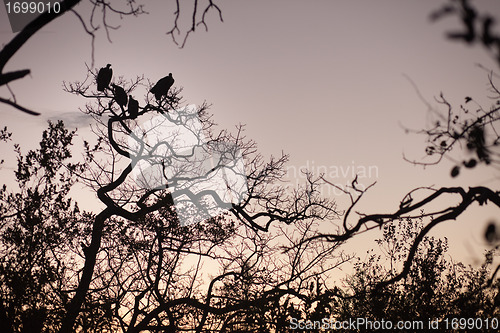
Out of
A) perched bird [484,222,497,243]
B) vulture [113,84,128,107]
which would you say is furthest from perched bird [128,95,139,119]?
perched bird [484,222,497,243]

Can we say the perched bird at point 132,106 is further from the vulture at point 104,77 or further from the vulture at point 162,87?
the vulture at point 104,77

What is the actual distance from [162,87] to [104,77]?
175cm

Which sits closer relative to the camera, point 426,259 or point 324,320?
point 324,320

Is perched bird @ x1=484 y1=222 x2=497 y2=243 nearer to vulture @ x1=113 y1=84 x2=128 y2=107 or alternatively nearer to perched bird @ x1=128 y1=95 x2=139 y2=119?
perched bird @ x1=128 y1=95 x2=139 y2=119

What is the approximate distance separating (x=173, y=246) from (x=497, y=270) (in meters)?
12.1

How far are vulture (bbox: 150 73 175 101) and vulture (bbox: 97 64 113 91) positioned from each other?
4.36 ft

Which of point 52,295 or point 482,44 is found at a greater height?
point 52,295

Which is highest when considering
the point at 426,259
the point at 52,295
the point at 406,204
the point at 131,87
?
the point at 131,87

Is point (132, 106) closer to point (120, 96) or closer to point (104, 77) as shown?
point (120, 96)

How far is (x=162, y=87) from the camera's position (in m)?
13.7

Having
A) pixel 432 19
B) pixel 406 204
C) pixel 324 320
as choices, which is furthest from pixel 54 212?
pixel 432 19

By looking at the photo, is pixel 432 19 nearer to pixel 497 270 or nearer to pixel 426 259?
pixel 497 270

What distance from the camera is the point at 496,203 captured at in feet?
11.9

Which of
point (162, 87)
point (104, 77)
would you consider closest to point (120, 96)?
point (104, 77)
